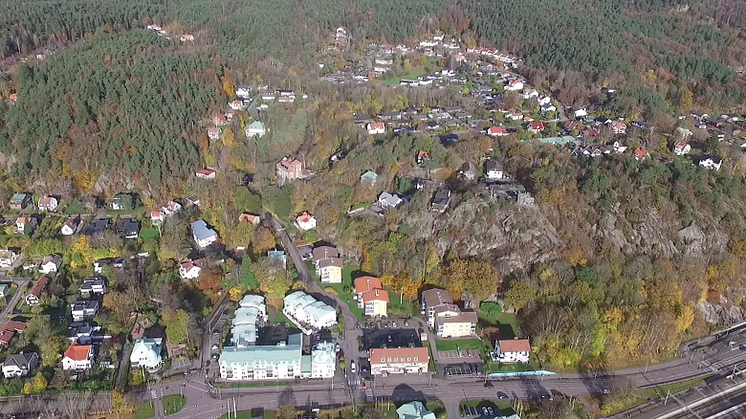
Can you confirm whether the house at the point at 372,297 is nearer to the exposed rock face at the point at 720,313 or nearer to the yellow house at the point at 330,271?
the yellow house at the point at 330,271

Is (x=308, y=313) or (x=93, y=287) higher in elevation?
(x=93, y=287)

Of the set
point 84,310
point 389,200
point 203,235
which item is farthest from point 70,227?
point 389,200

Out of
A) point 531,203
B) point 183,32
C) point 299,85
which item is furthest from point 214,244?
point 183,32

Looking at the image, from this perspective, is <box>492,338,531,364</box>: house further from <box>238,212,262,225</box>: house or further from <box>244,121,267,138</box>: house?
<box>244,121,267,138</box>: house

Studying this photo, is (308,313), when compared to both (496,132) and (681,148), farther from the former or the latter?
(681,148)

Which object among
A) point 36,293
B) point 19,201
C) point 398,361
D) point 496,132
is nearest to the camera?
point 398,361

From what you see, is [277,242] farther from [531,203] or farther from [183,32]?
[183,32]

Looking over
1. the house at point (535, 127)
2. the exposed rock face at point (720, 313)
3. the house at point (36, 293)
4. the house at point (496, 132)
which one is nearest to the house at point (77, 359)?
the house at point (36, 293)
